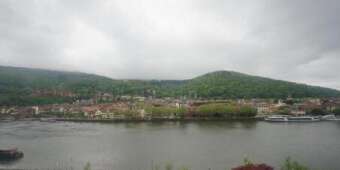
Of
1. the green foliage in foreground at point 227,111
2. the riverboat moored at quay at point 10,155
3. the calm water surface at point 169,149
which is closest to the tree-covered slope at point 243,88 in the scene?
the green foliage in foreground at point 227,111

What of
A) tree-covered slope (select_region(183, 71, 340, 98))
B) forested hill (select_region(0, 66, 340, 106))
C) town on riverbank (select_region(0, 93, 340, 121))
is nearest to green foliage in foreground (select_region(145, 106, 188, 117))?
town on riverbank (select_region(0, 93, 340, 121))

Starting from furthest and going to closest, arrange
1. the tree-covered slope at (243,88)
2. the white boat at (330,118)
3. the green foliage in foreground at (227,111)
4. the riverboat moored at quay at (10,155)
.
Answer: the tree-covered slope at (243,88)
the green foliage in foreground at (227,111)
the white boat at (330,118)
the riverboat moored at quay at (10,155)

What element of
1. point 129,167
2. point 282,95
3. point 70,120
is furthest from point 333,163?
point 282,95

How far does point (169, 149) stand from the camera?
3247 centimetres

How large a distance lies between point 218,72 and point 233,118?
241 feet

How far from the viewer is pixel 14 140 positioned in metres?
39.8

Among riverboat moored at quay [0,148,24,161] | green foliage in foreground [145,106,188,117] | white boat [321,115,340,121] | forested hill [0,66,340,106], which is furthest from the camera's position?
forested hill [0,66,340,106]

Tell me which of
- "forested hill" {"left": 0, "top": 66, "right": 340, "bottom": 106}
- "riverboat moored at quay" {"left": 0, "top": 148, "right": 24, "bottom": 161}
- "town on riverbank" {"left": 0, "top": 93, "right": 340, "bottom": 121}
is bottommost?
"riverboat moored at quay" {"left": 0, "top": 148, "right": 24, "bottom": 161}

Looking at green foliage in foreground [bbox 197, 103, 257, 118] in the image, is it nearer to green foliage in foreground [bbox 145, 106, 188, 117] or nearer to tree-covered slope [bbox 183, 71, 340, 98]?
green foliage in foreground [bbox 145, 106, 188, 117]

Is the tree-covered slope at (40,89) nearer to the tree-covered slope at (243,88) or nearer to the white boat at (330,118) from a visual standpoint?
the tree-covered slope at (243,88)

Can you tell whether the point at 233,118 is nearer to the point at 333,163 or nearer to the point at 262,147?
the point at 262,147

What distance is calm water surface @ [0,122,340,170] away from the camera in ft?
87.5

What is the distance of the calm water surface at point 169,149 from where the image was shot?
2666 cm

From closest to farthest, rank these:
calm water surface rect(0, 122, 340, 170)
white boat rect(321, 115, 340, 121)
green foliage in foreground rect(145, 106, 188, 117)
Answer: calm water surface rect(0, 122, 340, 170)
white boat rect(321, 115, 340, 121)
green foliage in foreground rect(145, 106, 188, 117)
